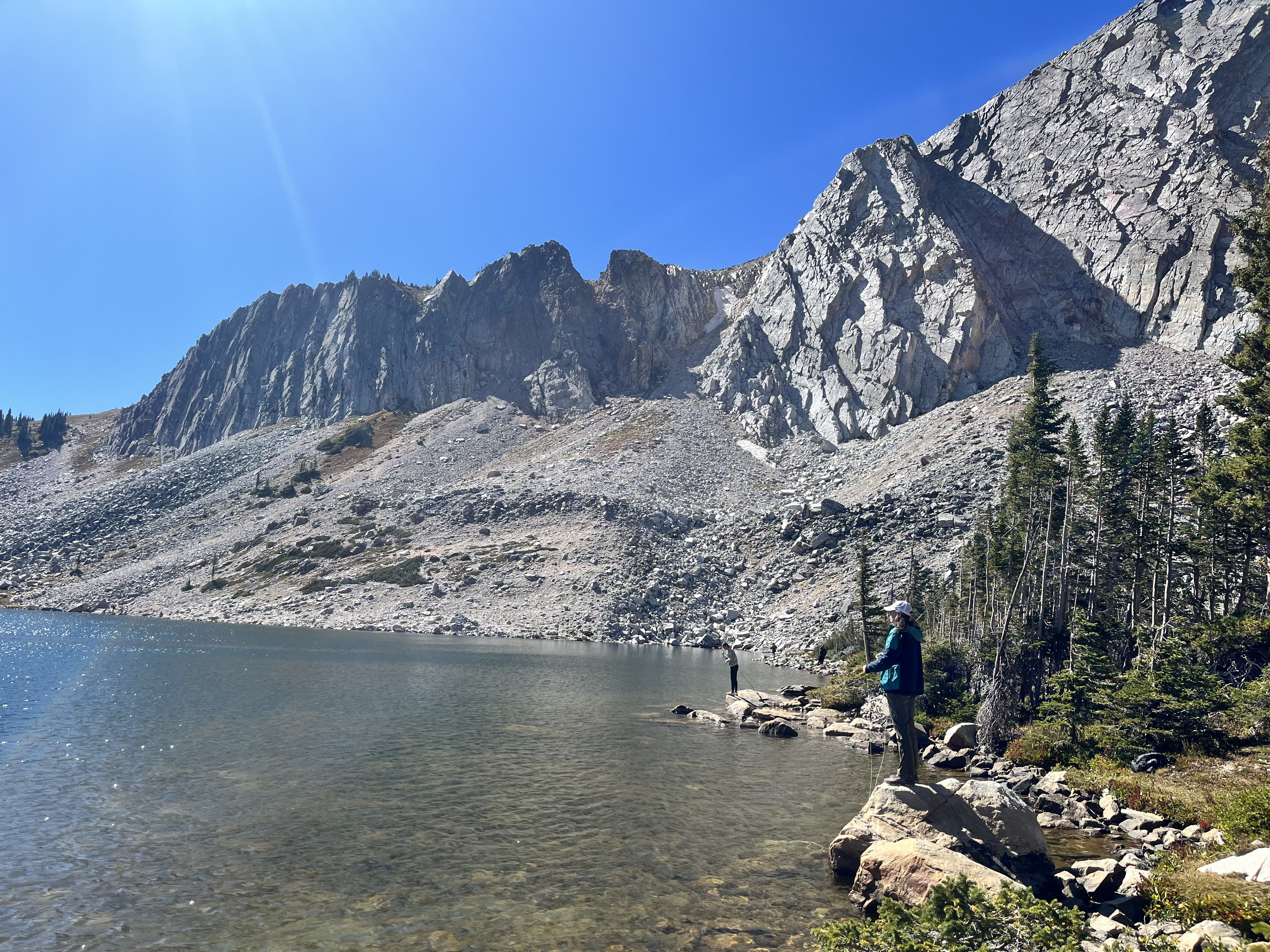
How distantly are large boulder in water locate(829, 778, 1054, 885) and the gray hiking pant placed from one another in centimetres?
35

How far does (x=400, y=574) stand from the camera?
96.0 metres

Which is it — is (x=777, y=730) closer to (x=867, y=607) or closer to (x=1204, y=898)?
(x=1204, y=898)

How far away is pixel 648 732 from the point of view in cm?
2838

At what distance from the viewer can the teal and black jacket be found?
46.0 ft

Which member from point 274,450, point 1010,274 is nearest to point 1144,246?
A: point 1010,274

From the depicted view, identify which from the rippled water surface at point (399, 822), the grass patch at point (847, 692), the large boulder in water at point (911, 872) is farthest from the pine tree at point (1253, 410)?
the large boulder in water at point (911, 872)

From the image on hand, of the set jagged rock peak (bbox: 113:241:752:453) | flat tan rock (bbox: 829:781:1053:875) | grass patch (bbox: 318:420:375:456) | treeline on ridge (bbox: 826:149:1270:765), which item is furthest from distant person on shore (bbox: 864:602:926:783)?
grass patch (bbox: 318:420:375:456)

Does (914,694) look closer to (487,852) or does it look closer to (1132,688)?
(487,852)

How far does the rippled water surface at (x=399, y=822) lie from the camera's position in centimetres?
1085

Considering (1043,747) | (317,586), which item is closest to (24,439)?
(317,586)

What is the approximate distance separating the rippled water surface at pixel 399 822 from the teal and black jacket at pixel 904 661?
13.3 feet

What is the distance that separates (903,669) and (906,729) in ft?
4.82

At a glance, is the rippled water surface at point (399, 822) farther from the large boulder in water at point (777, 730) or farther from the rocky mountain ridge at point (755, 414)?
the rocky mountain ridge at point (755, 414)

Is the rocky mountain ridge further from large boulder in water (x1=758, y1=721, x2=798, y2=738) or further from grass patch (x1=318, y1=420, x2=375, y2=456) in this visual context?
large boulder in water (x1=758, y1=721, x2=798, y2=738)
